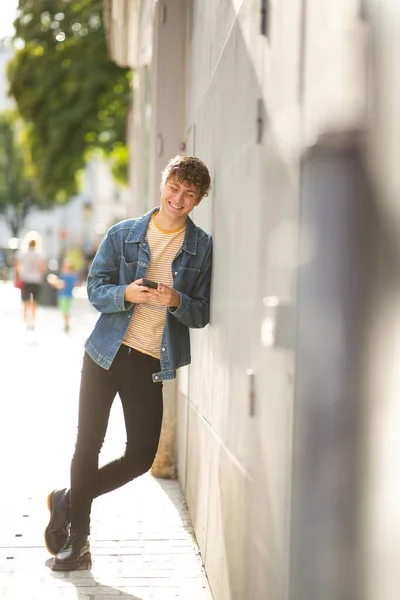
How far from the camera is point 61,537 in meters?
5.19

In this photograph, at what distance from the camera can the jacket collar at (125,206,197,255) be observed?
4.83 meters

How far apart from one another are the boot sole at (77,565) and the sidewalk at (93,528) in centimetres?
3

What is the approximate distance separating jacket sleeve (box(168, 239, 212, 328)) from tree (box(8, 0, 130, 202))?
1981 centimetres

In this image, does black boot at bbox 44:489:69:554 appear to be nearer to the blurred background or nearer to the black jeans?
the black jeans

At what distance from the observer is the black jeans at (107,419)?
486 centimetres

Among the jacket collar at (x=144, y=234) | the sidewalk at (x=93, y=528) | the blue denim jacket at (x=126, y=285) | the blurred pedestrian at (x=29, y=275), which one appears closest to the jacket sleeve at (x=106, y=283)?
the blue denim jacket at (x=126, y=285)

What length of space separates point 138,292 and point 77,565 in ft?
4.60

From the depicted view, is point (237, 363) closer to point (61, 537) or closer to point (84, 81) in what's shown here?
point (61, 537)

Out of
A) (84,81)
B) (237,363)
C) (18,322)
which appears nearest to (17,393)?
(237,363)

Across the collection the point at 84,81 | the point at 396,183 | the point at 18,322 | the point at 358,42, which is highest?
the point at 84,81

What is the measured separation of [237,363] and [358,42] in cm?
173

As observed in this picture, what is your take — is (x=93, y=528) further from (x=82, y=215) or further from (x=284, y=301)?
(x=82, y=215)

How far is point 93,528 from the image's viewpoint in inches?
233

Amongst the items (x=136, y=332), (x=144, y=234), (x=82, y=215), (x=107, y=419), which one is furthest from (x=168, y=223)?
(x=82, y=215)
